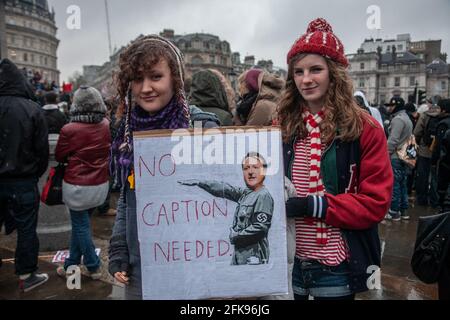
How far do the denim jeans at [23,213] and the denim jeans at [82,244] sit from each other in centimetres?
40

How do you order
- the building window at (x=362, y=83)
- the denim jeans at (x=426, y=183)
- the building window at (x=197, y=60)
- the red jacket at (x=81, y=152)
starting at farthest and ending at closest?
1. the building window at (x=362, y=83)
2. the building window at (x=197, y=60)
3. the denim jeans at (x=426, y=183)
4. the red jacket at (x=81, y=152)

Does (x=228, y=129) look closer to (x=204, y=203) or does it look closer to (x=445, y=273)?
(x=204, y=203)

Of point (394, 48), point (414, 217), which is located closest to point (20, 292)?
point (414, 217)

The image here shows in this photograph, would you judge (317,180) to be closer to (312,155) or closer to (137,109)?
(312,155)

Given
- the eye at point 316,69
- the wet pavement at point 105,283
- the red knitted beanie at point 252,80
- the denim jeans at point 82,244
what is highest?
the red knitted beanie at point 252,80

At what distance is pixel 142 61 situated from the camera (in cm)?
183

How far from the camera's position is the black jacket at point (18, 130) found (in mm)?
3943

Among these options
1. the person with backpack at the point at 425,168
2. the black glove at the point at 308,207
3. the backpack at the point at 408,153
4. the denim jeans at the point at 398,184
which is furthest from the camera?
the person with backpack at the point at 425,168

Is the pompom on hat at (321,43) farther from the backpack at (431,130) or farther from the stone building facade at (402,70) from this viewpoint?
the stone building facade at (402,70)

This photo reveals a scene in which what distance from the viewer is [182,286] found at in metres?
1.71

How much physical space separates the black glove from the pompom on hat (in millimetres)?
714

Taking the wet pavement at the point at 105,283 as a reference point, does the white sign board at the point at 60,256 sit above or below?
above

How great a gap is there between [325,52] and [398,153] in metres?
5.69

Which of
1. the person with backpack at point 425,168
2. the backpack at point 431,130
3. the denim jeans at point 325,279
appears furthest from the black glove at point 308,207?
the person with backpack at point 425,168
